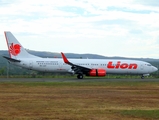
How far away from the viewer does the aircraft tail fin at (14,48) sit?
5228 centimetres

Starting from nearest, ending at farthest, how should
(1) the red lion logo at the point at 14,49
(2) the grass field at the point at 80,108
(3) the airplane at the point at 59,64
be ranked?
(2) the grass field at the point at 80,108, (3) the airplane at the point at 59,64, (1) the red lion logo at the point at 14,49

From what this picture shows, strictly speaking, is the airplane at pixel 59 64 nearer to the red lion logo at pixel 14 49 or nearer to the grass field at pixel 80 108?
the red lion logo at pixel 14 49

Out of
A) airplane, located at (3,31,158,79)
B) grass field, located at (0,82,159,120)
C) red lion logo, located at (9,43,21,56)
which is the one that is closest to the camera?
grass field, located at (0,82,159,120)

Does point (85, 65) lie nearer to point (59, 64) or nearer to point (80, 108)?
point (59, 64)

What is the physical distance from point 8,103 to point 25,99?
210 centimetres

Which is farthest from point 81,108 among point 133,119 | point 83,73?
point 83,73

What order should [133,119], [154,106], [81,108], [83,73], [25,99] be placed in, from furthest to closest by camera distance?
[83,73] < [25,99] < [154,106] < [81,108] < [133,119]

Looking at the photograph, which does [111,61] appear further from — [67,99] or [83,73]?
[67,99]

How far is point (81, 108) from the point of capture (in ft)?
63.3

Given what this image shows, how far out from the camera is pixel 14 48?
172ft

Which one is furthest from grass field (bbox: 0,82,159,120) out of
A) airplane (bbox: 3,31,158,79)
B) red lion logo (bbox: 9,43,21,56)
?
red lion logo (bbox: 9,43,21,56)

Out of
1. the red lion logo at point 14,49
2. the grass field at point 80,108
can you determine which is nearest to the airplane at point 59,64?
the red lion logo at point 14,49

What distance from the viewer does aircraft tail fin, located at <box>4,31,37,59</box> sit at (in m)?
52.3

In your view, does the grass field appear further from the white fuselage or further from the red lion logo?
the red lion logo
